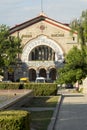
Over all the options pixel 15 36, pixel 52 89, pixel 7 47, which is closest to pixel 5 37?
pixel 7 47

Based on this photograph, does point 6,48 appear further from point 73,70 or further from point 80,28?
point 73,70

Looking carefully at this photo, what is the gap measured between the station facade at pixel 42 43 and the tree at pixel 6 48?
960 cm

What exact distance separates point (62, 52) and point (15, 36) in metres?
8.43

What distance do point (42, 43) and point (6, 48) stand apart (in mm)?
12700

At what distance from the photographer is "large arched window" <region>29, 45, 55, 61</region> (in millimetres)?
88688

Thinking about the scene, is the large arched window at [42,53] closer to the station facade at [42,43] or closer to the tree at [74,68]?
the station facade at [42,43]

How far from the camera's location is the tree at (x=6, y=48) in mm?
74438

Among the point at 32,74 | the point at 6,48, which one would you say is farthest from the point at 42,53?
the point at 6,48

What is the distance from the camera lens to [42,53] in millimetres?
89125

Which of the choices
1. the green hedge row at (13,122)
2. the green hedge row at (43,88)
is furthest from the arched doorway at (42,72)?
the green hedge row at (13,122)

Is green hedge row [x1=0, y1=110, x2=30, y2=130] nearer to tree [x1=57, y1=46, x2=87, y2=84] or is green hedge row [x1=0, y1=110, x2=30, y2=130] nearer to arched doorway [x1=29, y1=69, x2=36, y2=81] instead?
tree [x1=57, y1=46, x2=87, y2=84]

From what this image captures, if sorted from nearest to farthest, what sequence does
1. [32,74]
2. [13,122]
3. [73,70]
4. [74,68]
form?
[13,122]
[73,70]
[74,68]
[32,74]

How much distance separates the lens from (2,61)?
7519 centimetres

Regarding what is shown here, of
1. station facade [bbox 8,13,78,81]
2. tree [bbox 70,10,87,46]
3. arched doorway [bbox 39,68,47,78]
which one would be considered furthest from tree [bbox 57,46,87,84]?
arched doorway [bbox 39,68,47,78]
